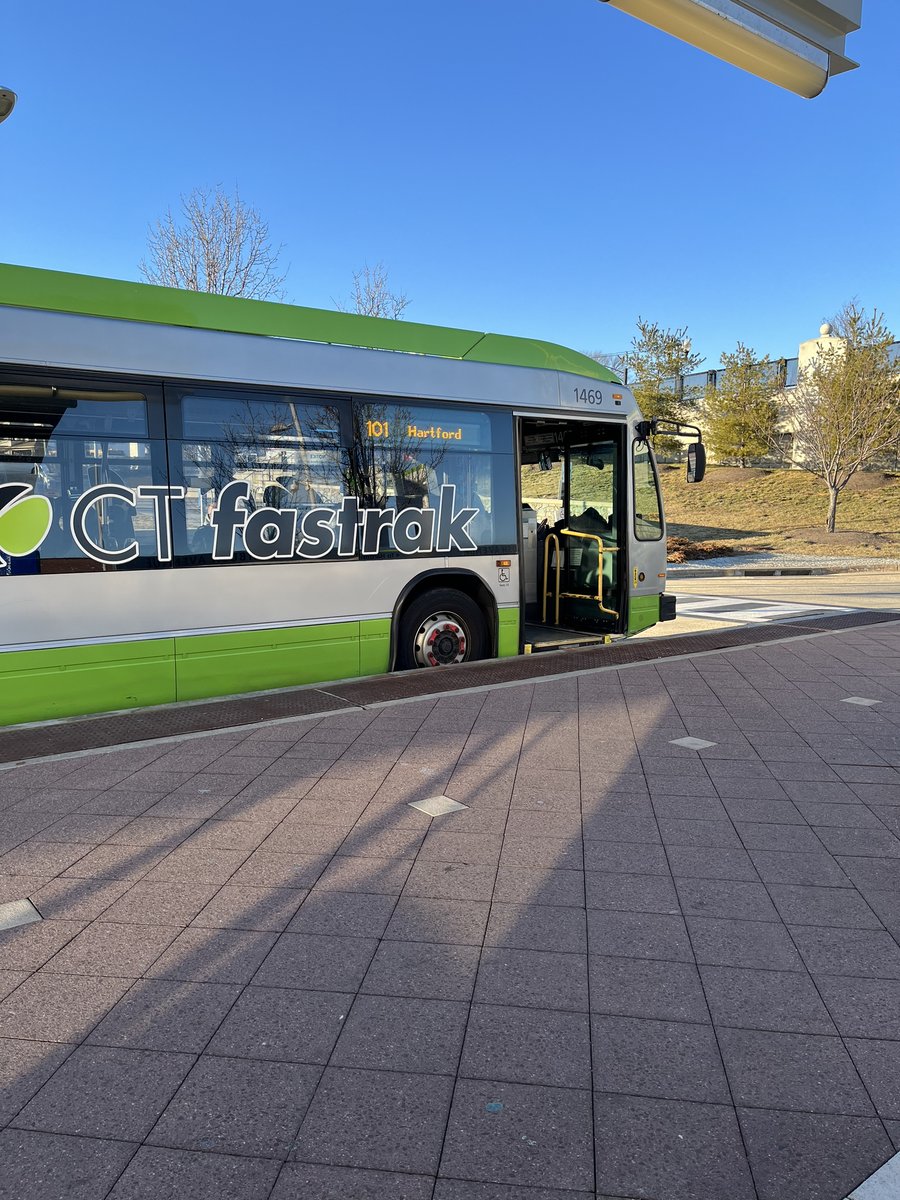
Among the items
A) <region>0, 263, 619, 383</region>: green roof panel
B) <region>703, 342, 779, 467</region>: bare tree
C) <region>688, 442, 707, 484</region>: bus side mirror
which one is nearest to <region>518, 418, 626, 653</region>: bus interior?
<region>688, 442, 707, 484</region>: bus side mirror

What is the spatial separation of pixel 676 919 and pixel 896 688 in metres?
5.04

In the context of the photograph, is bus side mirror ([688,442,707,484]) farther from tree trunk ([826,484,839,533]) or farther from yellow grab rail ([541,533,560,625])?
tree trunk ([826,484,839,533])

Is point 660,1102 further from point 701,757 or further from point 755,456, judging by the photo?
point 755,456

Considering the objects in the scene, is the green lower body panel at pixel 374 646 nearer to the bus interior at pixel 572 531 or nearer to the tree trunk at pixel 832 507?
the bus interior at pixel 572 531

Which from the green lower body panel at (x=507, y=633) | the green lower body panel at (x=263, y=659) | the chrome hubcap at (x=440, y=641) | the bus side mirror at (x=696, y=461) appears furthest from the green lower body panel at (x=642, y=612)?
the green lower body panel at (x=263, y=659)

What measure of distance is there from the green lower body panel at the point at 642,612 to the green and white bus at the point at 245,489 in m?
1.20

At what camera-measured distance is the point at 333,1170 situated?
2.22 meters

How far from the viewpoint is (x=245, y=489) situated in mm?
7102

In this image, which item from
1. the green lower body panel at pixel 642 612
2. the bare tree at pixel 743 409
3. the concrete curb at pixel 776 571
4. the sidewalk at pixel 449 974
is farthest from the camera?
the bare tree at pixel 743 409

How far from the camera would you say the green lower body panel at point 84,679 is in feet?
20.3

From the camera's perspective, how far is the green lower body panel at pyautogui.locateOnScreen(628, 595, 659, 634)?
1010 centimetres

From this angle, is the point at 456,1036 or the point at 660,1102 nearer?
the point at 660,1102

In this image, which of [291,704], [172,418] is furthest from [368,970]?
[172,418]

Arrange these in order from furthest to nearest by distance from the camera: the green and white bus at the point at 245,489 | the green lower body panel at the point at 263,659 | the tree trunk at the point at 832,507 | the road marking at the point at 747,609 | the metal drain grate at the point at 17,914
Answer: the tree trunk at the point at 832,507, the road marking at the point at 747,609, the green lower body panel at the point at 263,659, the green and white bus at the point at 245,489, the metal drain grate at the point at 17,914
